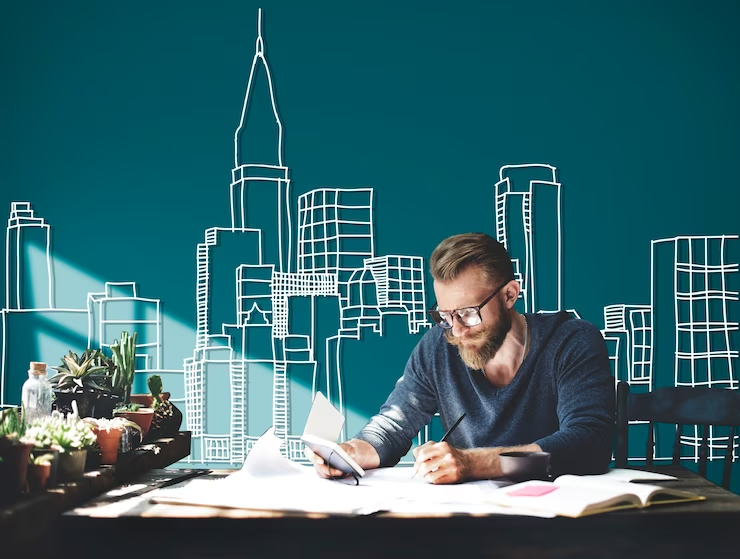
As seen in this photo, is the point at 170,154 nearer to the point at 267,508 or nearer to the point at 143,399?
the point at 143,399

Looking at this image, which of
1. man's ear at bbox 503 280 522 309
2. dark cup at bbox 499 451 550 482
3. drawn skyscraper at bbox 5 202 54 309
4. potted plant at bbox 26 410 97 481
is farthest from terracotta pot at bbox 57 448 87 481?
drawn skyscraper at bbox 5 202 54 309

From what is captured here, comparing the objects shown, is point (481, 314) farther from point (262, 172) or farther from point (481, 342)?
point (262, 172)

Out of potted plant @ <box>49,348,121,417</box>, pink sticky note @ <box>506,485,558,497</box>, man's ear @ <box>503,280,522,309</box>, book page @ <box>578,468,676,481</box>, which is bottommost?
book page @ <box>578,468,676,481</box>

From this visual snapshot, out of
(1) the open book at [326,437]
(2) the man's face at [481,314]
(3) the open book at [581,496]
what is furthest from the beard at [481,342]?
(3) the open book at [581,496]

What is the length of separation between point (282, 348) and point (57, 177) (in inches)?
51.0

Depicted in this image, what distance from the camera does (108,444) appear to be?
1709mm

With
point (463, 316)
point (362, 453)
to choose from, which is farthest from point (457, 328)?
point (362, 453)

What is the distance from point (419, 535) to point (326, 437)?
21.7 inches

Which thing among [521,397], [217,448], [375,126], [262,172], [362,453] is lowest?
[217,448]

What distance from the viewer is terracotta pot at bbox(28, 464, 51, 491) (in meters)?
1.37

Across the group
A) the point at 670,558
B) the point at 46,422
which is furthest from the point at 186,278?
the point at 670,558

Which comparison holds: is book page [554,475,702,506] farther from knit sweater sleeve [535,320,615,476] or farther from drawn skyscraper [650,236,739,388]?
drawn skyscraper [650,236,739,388]

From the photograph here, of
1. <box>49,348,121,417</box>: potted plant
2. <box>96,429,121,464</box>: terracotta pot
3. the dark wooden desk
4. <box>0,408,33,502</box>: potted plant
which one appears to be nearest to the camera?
the dark wooden desk

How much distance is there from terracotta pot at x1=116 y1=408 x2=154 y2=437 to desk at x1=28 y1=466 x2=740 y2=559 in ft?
2.54
